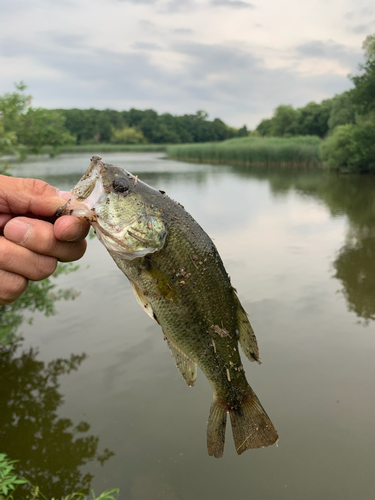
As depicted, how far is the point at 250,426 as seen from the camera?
2025 millimetres

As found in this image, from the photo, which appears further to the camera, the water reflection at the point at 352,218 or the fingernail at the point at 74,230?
the water reflection at the point at 352,218

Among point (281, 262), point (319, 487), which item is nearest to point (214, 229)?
point (281, 262)

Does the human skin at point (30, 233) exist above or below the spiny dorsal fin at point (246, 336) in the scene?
above

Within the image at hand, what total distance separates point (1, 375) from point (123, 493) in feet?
10.2

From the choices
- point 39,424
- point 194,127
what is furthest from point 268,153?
point 194,127

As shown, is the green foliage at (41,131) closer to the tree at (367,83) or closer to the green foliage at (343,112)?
the tree at (367,83)

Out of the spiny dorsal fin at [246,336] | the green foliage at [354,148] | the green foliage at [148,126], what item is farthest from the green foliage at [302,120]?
the spiny dorsal fin at [246,336]

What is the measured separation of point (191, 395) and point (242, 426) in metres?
3.71

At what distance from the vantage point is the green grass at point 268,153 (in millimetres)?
37594

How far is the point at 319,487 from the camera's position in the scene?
13.6 ft

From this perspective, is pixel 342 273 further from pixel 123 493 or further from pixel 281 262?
pixel 123 493

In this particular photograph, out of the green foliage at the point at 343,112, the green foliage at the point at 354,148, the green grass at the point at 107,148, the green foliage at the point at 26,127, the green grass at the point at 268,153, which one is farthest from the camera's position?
the green grass at the point at 107,148

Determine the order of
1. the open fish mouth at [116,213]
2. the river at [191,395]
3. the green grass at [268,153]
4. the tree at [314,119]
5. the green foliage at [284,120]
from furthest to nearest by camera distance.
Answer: the green foliage at [284,120] → the tree at [314,119] → the green grass at [268,153] → the river at [191,395] → the open fish mouth at [116,213]

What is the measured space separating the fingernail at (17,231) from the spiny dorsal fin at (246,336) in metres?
1.22
